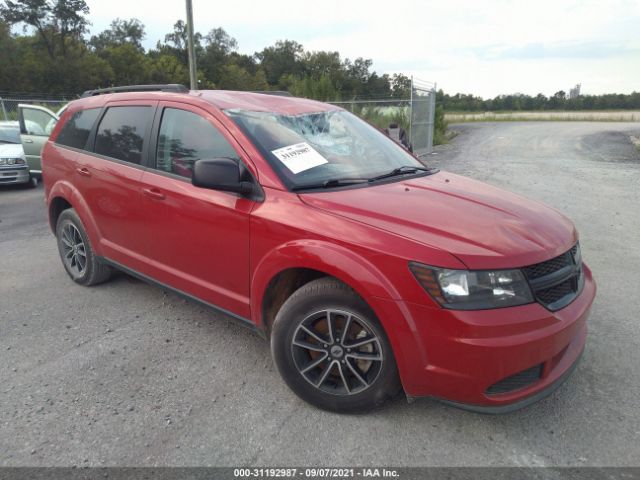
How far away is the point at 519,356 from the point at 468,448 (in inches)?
22.6

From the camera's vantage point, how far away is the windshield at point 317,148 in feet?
9.80

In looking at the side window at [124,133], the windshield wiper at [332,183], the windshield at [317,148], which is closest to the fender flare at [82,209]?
the side window at [124,133]

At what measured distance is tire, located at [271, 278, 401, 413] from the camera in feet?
8.32

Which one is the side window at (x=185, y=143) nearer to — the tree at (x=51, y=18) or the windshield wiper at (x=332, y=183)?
the windshield wiper at (x=332, y=183)

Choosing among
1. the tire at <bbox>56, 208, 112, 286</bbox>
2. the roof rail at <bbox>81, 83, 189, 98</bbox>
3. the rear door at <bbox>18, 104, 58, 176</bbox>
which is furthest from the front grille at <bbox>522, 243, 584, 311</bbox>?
the rear door at <bbox>18, 104, 58, 176</bbox>

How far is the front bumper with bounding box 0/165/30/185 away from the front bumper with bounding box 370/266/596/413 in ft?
34.5

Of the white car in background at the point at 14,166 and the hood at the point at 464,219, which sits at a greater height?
the hood at the point at 464,219

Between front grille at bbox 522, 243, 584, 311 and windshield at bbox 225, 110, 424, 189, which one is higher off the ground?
windshield at bbox 225, 110, 424, 189

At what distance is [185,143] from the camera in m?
3.41

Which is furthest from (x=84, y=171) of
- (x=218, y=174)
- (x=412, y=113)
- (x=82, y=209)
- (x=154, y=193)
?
(x=412, y=113)

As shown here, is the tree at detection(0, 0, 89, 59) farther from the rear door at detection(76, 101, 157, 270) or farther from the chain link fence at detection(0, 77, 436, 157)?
the rear door at detection(76, 101, 157, 270)

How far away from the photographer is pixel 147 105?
12.4 ft

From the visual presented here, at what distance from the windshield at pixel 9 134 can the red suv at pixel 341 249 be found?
29.5ft

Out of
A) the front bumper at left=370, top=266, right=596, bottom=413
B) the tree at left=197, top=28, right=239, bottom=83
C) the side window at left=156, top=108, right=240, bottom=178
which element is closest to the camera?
the front bumper at left=370, top=266, right=596, bottom=413
